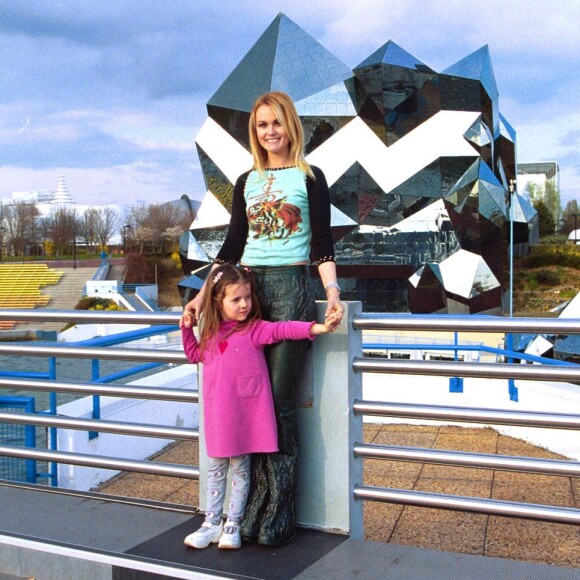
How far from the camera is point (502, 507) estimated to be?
281 centimetres

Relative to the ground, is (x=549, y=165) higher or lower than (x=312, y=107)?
higher

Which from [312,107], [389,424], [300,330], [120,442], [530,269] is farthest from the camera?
[530,269]

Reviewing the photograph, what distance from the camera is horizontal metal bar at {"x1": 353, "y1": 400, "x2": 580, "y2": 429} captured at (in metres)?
2.78

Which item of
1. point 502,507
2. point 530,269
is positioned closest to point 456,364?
point 502,507

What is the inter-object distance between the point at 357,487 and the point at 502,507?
63 cm

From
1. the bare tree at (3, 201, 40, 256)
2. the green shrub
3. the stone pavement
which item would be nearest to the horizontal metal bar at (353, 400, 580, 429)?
the stone pavement

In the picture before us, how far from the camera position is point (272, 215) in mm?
3180

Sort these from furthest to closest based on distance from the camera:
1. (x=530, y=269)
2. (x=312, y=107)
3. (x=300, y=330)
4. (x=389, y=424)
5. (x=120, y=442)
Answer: (x=530, y=269)
(x=312, y=107)
(x=389, y=424)
(x=120, y=442)
(x=300, y=330)

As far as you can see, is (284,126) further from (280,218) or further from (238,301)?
(238,301)

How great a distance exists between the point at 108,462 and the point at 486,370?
1.84 meters

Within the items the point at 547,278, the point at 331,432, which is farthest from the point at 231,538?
the point at 547,278

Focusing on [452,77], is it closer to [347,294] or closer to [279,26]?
[279,26]

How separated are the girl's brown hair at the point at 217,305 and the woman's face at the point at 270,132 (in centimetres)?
54

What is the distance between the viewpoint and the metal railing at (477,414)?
2756mm
